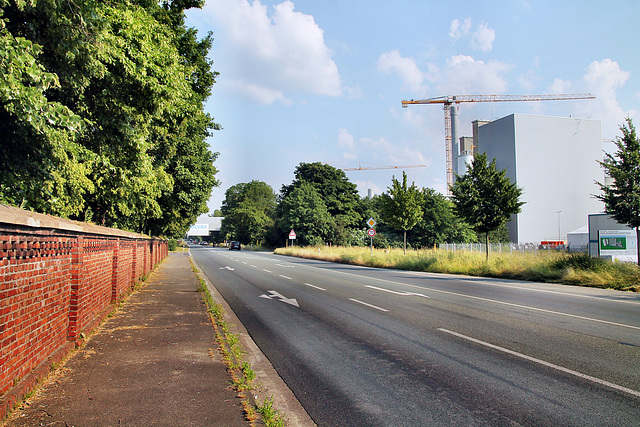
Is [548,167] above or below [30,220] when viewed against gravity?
above

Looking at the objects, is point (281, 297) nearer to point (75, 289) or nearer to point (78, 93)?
point (75, 289)

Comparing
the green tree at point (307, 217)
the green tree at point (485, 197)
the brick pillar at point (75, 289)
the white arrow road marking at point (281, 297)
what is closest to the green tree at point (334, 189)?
the green tree at point (307, 217)

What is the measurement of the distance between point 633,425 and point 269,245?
78.3 meters

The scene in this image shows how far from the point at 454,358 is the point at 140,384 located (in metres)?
4.06

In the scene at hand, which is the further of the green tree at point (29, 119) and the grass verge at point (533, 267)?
the grass verge at point (533, 267)

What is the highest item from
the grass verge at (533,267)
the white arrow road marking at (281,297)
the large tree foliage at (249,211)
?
the large tree foliage at (249,211)

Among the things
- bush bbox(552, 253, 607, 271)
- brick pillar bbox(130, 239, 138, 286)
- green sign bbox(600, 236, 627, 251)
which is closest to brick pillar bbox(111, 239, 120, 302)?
brick pillar bbox(130, 239, 138, 286)

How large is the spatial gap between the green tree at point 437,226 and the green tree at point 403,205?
22.7 metres

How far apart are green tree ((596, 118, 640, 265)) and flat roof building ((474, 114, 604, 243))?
205 ft

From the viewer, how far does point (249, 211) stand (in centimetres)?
9500

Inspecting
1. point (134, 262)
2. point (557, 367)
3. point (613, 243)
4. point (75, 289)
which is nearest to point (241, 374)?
point (75, 289)

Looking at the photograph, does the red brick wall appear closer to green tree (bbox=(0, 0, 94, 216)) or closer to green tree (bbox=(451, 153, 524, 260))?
green tree (bbox=(0, 0, 94, 216))

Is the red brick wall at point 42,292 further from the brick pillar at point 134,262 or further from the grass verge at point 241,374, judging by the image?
the brick pillar at point 134,262

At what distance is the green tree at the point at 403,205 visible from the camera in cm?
3167
